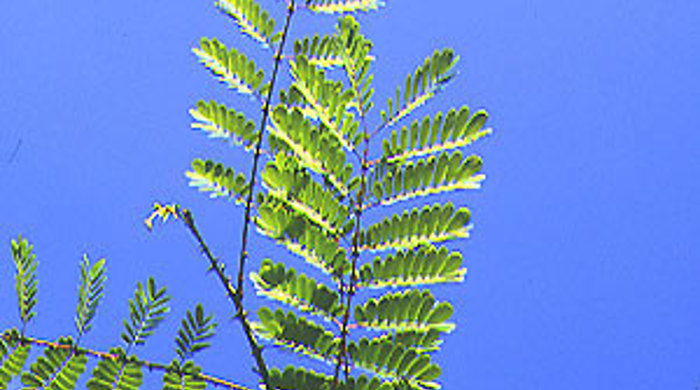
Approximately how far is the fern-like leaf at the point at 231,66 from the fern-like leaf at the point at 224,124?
4cm

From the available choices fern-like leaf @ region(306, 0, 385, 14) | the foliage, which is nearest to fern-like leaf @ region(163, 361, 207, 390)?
the foliage

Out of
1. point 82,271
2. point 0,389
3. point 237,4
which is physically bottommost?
→ point 0,389

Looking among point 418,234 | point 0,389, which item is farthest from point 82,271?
point 418,234

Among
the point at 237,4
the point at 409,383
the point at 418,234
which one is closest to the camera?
the point at 409,383

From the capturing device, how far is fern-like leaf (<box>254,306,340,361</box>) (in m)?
0.79

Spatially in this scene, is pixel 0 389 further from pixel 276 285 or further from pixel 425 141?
pixel 425 141

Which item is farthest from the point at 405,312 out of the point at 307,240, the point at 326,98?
the point at 326,98

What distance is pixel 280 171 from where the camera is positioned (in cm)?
85

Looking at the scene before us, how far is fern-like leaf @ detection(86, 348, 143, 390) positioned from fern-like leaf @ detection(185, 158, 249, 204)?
0.20 m

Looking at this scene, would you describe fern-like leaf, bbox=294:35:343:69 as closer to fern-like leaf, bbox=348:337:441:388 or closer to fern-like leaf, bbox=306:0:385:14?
fern-like leaf, bbox=306:0:385:14

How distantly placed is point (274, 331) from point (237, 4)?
421 mm

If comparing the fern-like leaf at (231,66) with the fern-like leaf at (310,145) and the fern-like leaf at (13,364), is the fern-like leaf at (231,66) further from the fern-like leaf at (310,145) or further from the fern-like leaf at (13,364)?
the fern-like leaf at (13,364)

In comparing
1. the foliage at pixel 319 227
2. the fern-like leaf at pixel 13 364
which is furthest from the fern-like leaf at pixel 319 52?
the fern-like leaf at pixel 13 364

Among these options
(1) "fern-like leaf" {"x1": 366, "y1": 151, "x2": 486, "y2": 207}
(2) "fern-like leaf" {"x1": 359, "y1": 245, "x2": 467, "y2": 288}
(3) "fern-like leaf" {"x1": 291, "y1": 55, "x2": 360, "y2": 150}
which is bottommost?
(2) "fern-like leaf" {"x1": 359, "y1": 245, "x2": 467, "y2": 288}
